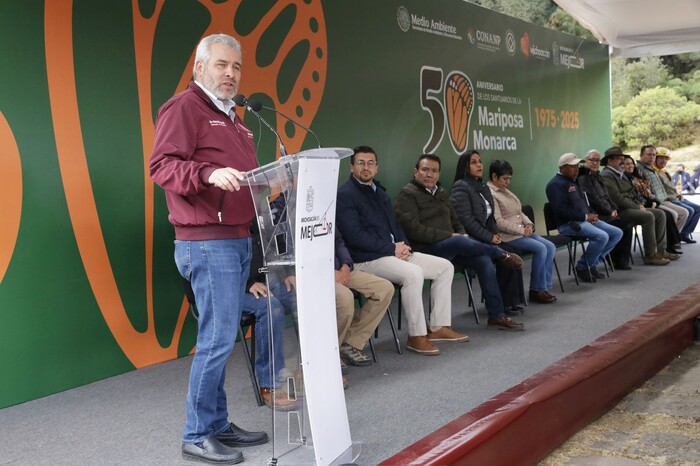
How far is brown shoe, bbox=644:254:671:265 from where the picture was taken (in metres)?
8.40

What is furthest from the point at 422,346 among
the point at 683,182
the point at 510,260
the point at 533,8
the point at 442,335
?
the point at 533,8

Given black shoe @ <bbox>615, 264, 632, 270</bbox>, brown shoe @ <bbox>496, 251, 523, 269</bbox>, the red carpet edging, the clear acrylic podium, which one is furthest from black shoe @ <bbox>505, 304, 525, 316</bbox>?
the clear acrylic podium

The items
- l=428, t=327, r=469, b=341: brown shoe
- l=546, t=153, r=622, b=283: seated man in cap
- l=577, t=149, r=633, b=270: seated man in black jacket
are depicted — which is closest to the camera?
l=428, t=327, r=469, b=341: brown shoe

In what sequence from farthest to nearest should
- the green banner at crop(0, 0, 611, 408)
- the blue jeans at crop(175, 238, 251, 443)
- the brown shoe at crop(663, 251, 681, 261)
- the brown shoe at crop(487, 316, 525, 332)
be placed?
the brown shoe at crop(663, 251, 681, 261) < the brown shoe at crop(487, 316, 525, 332) < the green banner at crop(0, 0, 611, 408) < the blue jeans at crop(175, 238, 251, 443)

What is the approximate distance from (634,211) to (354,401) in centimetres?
547

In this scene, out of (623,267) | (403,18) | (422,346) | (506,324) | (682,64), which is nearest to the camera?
(422,346)

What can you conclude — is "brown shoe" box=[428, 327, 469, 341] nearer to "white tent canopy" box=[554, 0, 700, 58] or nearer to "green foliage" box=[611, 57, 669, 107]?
"white tent canopy" box=[554, 0, 700, 58]

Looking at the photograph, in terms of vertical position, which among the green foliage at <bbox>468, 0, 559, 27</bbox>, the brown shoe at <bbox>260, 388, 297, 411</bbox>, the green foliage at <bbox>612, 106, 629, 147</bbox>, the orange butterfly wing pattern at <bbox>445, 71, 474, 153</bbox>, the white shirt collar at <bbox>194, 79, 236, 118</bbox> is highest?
the green foliage at <bbox>468, 0, 559, 27</bbox>

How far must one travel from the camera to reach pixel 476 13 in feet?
27.6

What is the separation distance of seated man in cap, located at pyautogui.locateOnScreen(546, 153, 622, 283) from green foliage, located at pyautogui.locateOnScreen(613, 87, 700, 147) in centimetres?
1942

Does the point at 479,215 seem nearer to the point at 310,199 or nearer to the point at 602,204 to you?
the point at 602,204

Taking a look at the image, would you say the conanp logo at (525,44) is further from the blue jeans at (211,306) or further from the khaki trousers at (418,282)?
the blue jeans at (211,306)

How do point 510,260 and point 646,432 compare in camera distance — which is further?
point 510,260

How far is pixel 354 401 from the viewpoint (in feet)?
12.8
